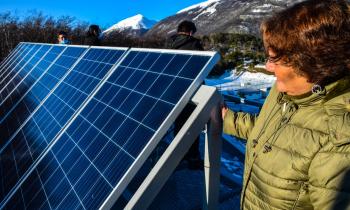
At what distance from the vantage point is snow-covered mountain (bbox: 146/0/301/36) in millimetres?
117525

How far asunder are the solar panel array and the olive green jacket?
0.79 meters

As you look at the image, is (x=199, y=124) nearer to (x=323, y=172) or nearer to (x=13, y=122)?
(x=323, y=172)

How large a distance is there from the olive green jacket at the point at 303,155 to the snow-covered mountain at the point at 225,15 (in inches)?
4036

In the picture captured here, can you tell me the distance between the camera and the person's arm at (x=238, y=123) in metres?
2.89

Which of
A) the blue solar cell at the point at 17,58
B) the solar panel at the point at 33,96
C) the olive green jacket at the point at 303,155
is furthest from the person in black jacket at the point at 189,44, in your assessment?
the blue solar cell at the point at 17,58

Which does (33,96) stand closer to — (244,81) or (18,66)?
(18,66)

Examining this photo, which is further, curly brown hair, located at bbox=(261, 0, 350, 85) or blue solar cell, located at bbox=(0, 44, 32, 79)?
blue solar cell, located at bbox=(0, 44, 32, 79)

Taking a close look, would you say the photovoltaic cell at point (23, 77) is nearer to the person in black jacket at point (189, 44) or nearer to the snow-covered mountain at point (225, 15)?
the person in black jacket at point (189, 44)

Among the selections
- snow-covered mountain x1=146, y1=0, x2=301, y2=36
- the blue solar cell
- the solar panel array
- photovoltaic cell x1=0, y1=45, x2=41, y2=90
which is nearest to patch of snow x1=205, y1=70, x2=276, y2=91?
photovoltaic cell x1=0, y1=45, x2=41, y2=90

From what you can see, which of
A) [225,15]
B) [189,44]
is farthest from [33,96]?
[225,15]

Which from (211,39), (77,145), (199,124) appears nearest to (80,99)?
(77,145)

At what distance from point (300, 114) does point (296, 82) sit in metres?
0.19

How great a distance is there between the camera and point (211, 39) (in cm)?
3372

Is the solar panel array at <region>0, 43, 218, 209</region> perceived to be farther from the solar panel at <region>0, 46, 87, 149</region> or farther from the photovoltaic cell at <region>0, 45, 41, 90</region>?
the photovoltaic cell at <region>0, 45, 41, 90</region>
